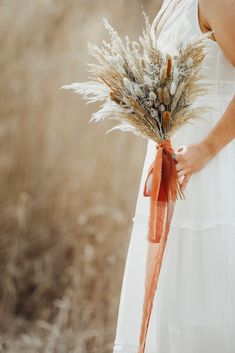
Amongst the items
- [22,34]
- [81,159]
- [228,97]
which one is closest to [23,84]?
[22,34]

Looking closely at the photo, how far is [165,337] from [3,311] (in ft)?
5.23

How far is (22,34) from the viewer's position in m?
3.00

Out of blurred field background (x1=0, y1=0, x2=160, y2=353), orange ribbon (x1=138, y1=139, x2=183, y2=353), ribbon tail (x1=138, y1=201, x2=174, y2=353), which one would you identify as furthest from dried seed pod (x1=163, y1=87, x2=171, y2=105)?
blurred field background (x1=0, y1=0, x2=160, y2=353)

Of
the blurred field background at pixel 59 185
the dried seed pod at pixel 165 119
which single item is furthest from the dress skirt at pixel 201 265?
the blurred field background at pixel 59 185

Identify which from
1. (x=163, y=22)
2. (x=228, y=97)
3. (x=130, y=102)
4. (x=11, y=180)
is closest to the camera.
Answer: (x=130, y=102)

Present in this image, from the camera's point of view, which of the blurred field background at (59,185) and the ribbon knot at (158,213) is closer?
the ribbon knot at (158,213)

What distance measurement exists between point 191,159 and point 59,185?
1.50 meters

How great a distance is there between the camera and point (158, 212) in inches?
59.6

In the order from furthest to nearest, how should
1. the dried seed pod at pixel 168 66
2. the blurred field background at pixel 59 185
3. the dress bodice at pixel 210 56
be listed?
1. the blurred field background at pixel 59 185
2. the dress bodice at pixel 210 56
3. the dried seed pod at pixel 168 66

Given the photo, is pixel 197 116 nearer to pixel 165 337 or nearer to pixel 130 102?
pixel 130 102

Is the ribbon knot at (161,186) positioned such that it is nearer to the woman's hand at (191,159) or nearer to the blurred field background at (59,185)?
the woman's hand at (191,159)

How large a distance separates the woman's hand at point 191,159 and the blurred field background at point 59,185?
4.66ft

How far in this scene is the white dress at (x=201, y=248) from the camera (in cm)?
145

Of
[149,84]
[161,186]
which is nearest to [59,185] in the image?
[161,186]
